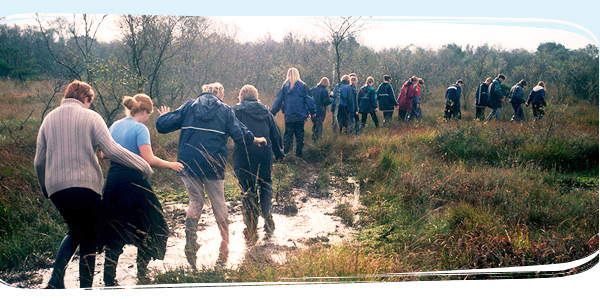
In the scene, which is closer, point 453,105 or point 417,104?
point 417,104

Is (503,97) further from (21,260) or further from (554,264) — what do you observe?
(21,260)

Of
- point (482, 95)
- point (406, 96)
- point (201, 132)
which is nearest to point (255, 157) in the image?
point (201, 132)

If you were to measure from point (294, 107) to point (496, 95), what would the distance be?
1.88 metres

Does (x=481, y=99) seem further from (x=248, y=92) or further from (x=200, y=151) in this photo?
(x=200, y=151)

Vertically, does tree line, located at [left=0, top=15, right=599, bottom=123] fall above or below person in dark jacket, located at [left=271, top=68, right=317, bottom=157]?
above

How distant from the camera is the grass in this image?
8.50ft

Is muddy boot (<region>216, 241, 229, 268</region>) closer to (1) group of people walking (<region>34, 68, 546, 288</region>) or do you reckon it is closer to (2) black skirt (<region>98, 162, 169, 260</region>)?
(1) group of people walking (<region>34, 68, 546, 288</region>)

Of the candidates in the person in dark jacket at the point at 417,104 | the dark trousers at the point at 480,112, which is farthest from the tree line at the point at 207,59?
the dark trousers at the point at 480,112

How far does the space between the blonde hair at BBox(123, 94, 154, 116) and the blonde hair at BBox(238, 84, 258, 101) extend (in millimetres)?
786

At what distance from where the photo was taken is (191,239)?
274cm

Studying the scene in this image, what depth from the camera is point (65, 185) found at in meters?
2.35

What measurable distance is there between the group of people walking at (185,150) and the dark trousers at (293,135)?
10 millimetres

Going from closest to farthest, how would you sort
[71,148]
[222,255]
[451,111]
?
1. [71,148]
2. [222,255]
3. [451,111]

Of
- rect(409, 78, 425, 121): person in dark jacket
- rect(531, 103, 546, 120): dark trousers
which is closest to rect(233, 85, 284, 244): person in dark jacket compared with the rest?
rect(409, 78, 425, 121): person in dark jacket
